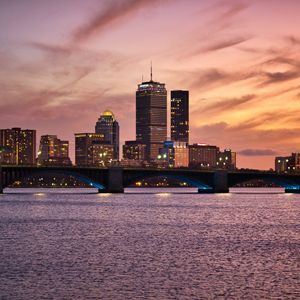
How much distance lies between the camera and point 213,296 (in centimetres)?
4347

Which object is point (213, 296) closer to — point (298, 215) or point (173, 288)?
point (173, 288)

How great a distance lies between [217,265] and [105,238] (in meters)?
22.9

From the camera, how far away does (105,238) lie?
7669 centimetres

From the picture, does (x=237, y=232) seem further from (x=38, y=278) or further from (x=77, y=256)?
(x=38, y=278)

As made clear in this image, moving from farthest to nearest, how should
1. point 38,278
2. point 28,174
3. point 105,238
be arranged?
point 28,174, point 105,238, point 38,278

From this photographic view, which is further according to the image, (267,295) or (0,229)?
(0,229)

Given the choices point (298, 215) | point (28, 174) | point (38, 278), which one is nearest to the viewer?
point (38, 278)

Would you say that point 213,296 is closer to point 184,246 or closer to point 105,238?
point 184,246

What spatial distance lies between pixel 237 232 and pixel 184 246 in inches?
741

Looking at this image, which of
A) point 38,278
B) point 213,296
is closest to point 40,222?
point 38,278

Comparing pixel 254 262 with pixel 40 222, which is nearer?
pixel 254 262

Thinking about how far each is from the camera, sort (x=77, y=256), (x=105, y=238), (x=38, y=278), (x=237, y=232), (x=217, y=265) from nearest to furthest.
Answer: (x=38, y=278), (x=217, y=265), (x=77, y=256), (x=105, y=238), (x=237, y=232)

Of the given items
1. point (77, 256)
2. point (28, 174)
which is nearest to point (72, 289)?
point (77, 256)

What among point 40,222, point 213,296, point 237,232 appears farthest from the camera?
point 40,222
